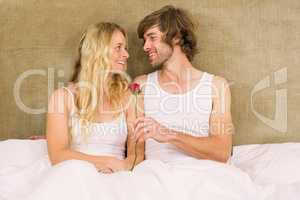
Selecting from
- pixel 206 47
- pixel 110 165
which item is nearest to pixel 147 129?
pixel 110 165

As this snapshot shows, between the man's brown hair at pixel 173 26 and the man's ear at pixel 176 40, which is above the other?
the man's brown hair at pixel 173 26

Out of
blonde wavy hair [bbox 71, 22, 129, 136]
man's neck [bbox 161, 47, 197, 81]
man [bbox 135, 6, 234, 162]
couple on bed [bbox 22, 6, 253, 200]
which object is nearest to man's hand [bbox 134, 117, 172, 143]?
couple on bed [bbox 22, 6, 253, 200]

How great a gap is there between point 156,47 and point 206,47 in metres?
0.32

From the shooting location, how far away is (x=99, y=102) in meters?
2.05

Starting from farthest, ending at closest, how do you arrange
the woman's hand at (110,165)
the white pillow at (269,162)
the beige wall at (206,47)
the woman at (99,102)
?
1. the beige wall at (206,47)
2. the woman at (99,102)
3. the woman's hand at (110,165)
4. the white pillow at (269,162)

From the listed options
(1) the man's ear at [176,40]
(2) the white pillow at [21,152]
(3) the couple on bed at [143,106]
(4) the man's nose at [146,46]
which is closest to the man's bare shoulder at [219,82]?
(3) the couple on bed at [143,106]

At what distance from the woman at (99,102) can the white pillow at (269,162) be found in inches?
19.8

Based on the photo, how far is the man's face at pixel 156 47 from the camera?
6.86 ft

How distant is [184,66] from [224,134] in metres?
0.40

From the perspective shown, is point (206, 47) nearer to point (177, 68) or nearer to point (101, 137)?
point (177, 68)

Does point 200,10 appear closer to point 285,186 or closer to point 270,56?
point 270,56

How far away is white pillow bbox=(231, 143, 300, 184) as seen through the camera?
176 centimetres

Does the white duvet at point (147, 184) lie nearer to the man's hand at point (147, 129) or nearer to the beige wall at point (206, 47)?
the man's hand at point (147, 129)

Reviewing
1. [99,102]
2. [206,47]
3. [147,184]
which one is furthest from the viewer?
[206,47]
